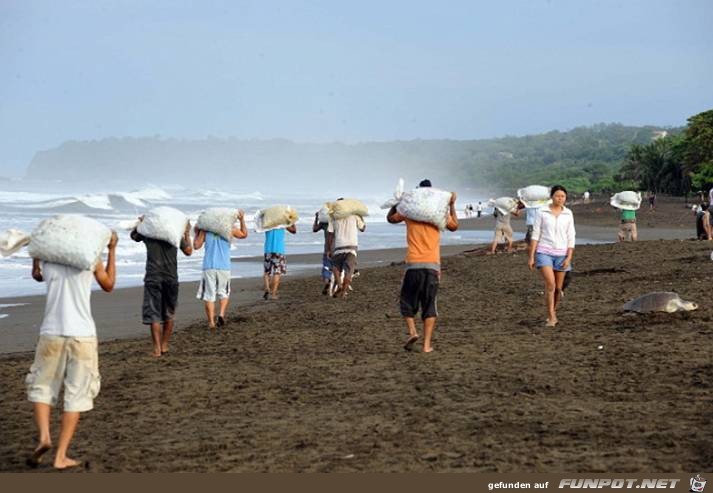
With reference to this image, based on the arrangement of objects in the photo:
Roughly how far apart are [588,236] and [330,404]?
32000 millimetres

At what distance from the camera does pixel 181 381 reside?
916cm

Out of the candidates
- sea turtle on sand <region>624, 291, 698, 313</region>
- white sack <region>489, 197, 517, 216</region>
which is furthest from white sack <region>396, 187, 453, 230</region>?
white sack <region>489, 197, 517, 216</region>

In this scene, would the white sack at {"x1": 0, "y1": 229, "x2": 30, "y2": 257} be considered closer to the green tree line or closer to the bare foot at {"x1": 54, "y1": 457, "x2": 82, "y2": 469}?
the bare foot at {"x1": 54, "y1": 457, "x2": 82, "y2": 469}

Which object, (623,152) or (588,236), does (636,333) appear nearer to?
(588,236)

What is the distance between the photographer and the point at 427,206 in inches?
379

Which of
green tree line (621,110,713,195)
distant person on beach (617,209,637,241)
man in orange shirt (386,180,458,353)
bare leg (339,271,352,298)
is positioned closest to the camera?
man in orange shirt (386,180,458,353)

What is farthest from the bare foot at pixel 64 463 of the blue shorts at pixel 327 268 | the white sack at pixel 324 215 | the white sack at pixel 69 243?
the blue shorts at pixel 327 268

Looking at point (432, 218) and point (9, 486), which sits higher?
point (432, 218)

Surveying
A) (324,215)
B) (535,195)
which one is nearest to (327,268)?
(324,215)

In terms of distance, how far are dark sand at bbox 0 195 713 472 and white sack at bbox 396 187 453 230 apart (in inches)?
47.2

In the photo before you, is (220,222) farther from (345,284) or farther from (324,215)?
(345,284)

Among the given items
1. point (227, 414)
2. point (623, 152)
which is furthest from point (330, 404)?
point (623, 152)

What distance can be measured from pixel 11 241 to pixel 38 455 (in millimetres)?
1365

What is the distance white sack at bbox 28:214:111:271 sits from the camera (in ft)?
20.8
